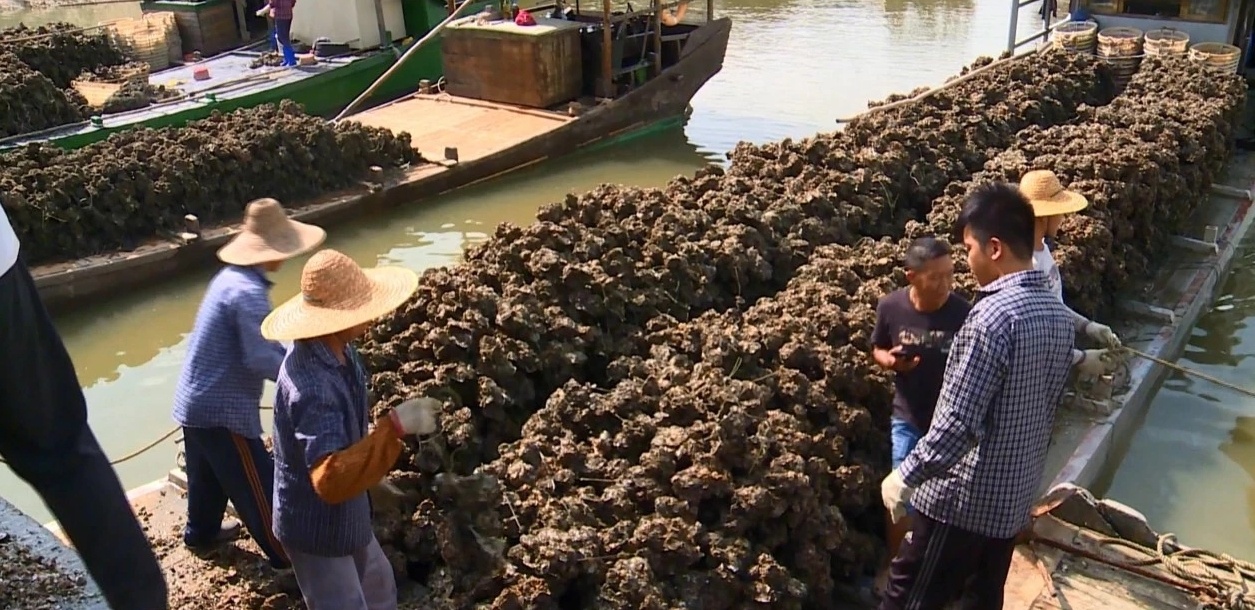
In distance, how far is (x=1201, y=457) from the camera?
20.8ft

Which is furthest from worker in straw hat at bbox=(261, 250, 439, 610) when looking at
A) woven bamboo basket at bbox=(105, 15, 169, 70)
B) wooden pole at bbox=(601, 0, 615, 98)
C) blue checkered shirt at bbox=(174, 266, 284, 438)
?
woven bamboo basket at bbox=(105, 15, 169, 70)

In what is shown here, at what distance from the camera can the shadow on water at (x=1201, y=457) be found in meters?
5.72

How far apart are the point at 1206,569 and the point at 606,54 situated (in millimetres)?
10119

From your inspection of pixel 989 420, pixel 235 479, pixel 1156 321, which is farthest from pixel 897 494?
pixel 1156 321

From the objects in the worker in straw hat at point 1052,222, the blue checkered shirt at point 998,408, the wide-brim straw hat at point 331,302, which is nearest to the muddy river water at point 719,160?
the worker in straw hat at point 1052,222

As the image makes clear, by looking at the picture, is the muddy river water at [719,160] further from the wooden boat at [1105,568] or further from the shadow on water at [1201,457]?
the wooden boat at [1105,568]

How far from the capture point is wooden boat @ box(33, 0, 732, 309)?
34.7 ft

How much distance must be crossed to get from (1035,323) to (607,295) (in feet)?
8.10

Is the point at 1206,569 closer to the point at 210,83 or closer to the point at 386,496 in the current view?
the point at 386,496

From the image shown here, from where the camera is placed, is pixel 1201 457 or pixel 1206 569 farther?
pixel 1201 457

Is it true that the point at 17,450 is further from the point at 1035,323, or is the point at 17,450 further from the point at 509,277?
the point at 509,277

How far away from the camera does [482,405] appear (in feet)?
14.4

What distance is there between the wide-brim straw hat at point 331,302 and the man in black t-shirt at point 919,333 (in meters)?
1.85

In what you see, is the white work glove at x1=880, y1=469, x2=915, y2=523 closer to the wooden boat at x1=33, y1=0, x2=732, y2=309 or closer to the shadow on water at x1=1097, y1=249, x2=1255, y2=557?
the shadow on water at x1=1097, y1=249, x2=1255, y2=557
